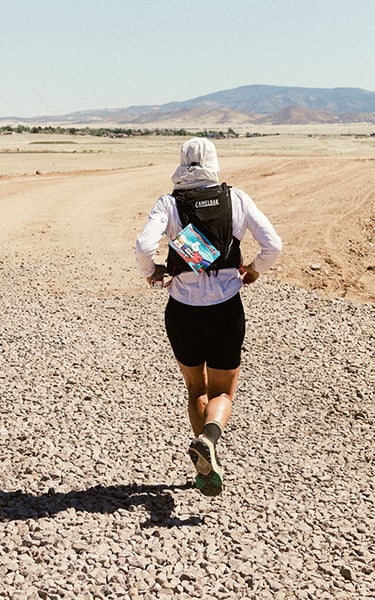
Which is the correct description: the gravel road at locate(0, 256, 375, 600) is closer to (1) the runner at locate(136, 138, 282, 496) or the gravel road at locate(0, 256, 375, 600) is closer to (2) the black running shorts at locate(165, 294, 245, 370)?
(1) the runner at locate(136, 138, 282, 496)

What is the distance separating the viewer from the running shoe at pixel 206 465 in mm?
4012

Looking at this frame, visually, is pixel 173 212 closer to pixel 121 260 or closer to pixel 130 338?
pixel 130 338

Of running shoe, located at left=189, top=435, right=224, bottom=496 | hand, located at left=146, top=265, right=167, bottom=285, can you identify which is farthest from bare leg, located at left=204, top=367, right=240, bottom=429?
hand, located at left=146, top=265, right=167, bottom=285

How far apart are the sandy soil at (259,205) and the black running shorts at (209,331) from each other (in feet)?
20.6

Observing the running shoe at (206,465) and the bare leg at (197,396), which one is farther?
the bare leg at (197,396)

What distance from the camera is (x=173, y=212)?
13.5 ft

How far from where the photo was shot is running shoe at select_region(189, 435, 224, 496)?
4012 mm

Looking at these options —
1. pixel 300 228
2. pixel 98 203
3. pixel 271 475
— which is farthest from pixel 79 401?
pixel 98 203

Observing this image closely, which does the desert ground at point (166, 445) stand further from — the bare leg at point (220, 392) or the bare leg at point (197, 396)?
the bare leg at point (220, 392)

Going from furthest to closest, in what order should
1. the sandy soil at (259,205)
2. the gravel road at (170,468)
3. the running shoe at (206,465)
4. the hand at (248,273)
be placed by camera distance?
1. the sandy soil at (259,205)
2. the hand at (248,273)
3. the running shoe at (206,465)
4. the gravel road at (170,468)

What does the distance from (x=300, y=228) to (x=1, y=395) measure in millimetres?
9550

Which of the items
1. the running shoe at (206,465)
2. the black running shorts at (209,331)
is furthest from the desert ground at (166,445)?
the black running shorts at (209,331)

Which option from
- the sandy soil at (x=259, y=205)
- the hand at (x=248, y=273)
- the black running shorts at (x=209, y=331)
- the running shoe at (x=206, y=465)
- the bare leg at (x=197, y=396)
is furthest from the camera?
the sandy soil at (x=259, y=205)

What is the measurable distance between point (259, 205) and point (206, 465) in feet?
46.1
